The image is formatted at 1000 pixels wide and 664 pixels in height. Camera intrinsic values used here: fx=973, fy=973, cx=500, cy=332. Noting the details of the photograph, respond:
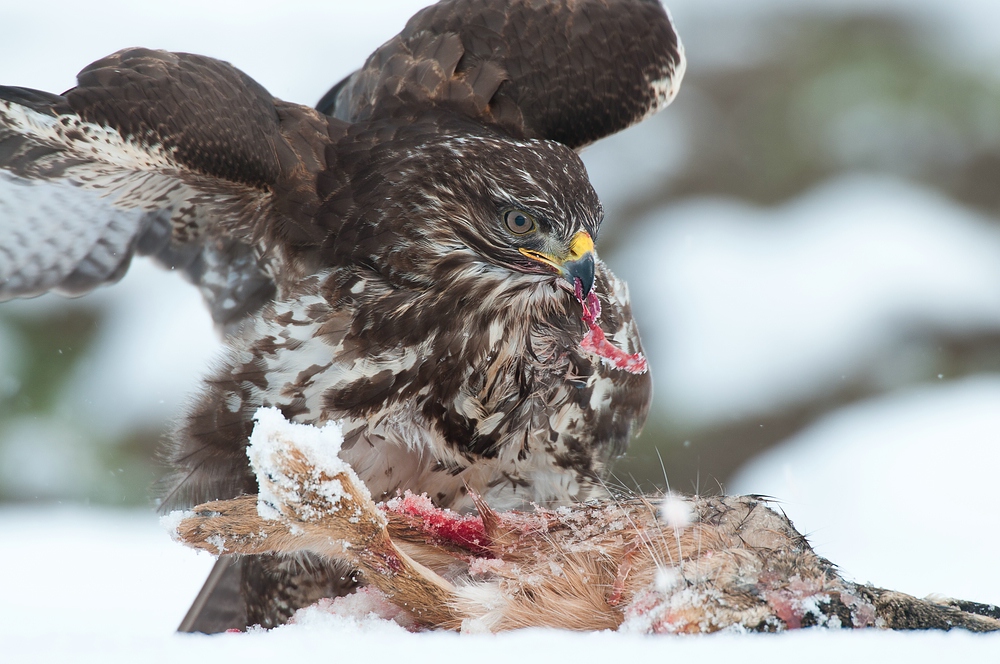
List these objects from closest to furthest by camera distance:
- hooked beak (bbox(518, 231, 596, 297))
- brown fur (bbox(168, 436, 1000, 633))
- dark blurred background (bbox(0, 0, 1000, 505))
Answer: brown fur (bbox(168, 436, 1000, 633))
hooked beak (bbox(518, 231, 596, 297))
dark blurred background (bbox(0, 0, 1000, 505))

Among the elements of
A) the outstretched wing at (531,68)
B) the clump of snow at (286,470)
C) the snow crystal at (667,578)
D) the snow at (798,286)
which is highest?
the snow at (798,286)

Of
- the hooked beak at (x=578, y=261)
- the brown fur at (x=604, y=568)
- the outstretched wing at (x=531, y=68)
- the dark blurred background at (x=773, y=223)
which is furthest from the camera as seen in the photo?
the dark blurred background at (x=773, y=223)

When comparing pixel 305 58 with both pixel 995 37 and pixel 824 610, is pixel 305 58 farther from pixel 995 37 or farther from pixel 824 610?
pixel 824 610

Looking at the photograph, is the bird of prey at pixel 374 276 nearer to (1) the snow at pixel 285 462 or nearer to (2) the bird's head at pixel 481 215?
(2) the bird's head at pixel 481 215

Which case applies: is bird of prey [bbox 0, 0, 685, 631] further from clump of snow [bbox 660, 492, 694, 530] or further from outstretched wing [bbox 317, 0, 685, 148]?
clump of snow [bbox 660, 492, 694, 530]

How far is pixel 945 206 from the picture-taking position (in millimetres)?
6887

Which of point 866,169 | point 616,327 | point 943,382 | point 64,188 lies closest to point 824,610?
point 616,327

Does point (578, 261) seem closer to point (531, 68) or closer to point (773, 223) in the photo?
point (531, 68)

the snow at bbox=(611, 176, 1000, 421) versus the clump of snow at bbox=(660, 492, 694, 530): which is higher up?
the snow at bbox=(611, 176, 1000, 421)

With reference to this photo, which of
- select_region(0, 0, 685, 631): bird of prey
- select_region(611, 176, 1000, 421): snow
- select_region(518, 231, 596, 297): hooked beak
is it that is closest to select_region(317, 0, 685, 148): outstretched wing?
select_region(0, 0, 685, 631): bird of prey

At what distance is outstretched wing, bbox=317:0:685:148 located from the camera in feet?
10.1

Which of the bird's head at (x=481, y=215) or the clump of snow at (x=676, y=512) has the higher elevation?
the bird's head at (x=481, y=215)

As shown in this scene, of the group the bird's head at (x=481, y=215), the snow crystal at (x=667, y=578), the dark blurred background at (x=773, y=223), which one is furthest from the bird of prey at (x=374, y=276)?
the dark blurred background at (x=773, y=223)

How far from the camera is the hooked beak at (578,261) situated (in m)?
2.42
